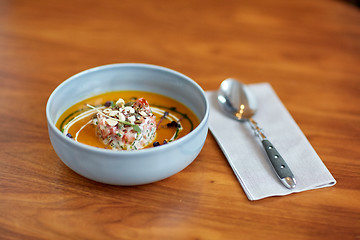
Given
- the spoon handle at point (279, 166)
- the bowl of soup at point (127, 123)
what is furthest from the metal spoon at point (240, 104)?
the bowl of soup at point (127, 123)

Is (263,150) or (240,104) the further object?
(240,104)

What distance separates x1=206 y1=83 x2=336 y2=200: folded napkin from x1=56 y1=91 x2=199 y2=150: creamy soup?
123 mm

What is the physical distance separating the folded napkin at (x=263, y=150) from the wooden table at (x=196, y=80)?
0.08 ft

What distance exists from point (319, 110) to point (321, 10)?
0.75m

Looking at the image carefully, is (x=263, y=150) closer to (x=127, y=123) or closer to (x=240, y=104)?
(x=240, y=104)

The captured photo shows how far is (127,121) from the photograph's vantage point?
100cm

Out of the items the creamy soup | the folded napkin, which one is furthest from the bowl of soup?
the folded napkin

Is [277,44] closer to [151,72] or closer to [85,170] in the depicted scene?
[151,72]

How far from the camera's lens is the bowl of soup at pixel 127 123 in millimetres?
886

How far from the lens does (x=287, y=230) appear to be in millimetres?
902

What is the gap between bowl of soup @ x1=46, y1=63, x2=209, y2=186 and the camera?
89 centimetres

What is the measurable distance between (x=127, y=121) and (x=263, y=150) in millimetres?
357

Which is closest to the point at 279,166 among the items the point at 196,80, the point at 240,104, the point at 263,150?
the point at 263,150

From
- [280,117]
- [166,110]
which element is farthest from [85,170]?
[280,117]
